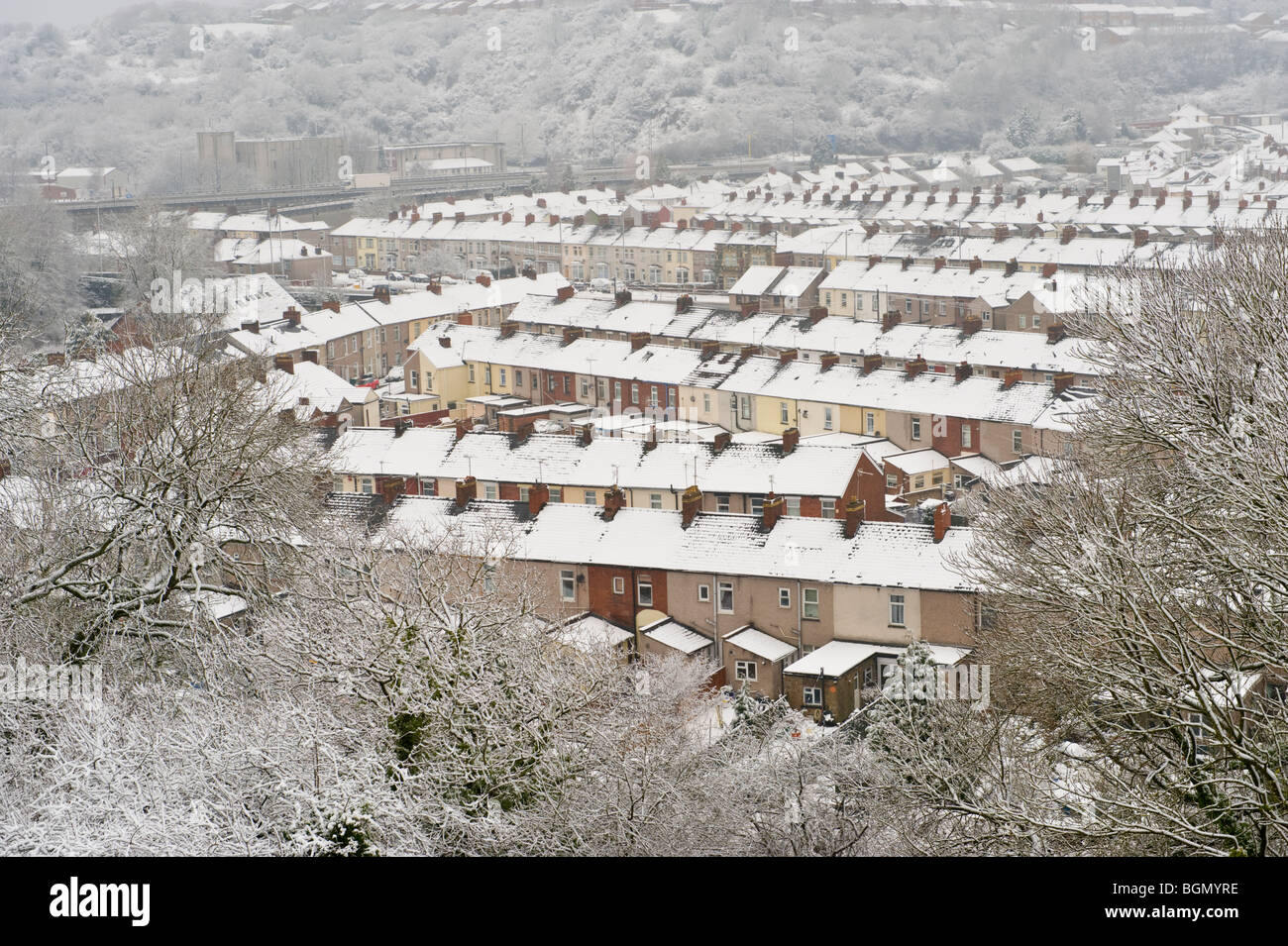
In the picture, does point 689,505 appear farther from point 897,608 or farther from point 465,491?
point 465,491

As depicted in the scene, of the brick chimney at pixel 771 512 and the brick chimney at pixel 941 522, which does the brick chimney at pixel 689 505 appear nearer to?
the brick chimney at pixel 771 512

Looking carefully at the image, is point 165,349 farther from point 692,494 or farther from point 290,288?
point 290,288

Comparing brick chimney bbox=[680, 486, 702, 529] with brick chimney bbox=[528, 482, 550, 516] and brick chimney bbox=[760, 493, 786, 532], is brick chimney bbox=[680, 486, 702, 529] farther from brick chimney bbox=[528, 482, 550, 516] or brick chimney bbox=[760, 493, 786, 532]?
brick chimney bbox=[528, 482, 550, 516]

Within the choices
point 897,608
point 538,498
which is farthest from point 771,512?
point 538,498

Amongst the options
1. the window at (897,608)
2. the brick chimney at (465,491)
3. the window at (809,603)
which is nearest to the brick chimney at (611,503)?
the brick chimney at (465,491)

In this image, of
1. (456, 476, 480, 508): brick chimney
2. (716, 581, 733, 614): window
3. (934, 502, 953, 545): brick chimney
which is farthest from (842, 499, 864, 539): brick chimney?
(456, 476, 480, 508): brick chimney

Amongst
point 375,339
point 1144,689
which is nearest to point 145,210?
point 375,339
